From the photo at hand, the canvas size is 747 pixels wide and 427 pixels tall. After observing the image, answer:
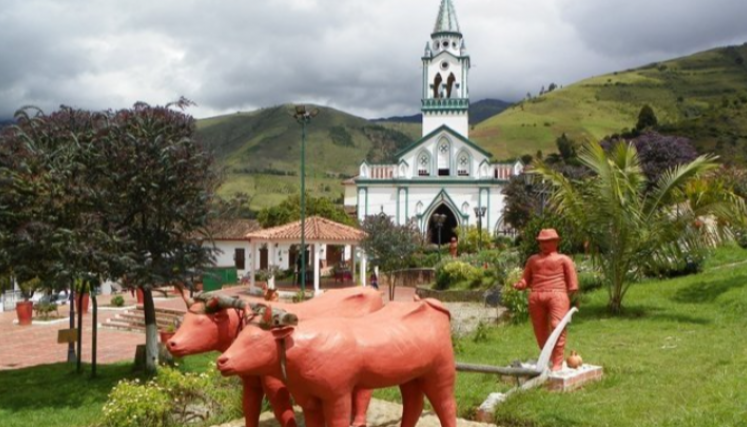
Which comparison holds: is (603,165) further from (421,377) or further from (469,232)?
(469,232)

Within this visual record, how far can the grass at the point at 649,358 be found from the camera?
718cm

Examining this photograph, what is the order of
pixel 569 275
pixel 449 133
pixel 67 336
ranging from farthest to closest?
pixel 449 133, pixel 67 336, pixel 569 275

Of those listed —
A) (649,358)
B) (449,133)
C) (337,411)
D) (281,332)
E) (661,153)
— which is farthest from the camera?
(449,133)

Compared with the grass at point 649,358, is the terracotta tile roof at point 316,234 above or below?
above

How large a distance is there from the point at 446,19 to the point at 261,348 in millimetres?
45886

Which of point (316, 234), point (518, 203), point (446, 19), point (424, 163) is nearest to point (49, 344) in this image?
point (316, 234)

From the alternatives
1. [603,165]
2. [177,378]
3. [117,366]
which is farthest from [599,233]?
[117,366]

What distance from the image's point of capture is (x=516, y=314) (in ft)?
49.4

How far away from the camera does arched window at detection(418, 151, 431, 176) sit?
149 ft

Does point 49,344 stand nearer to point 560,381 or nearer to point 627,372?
point 560,381

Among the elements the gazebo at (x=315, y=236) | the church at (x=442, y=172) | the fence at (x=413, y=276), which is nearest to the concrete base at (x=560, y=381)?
the gazebo at (x=315, y=236)

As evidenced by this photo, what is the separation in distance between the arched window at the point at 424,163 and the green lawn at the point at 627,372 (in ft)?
93.9

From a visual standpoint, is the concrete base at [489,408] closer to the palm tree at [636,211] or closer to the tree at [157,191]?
the tree at [157,191]

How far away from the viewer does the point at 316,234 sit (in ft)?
85.6
